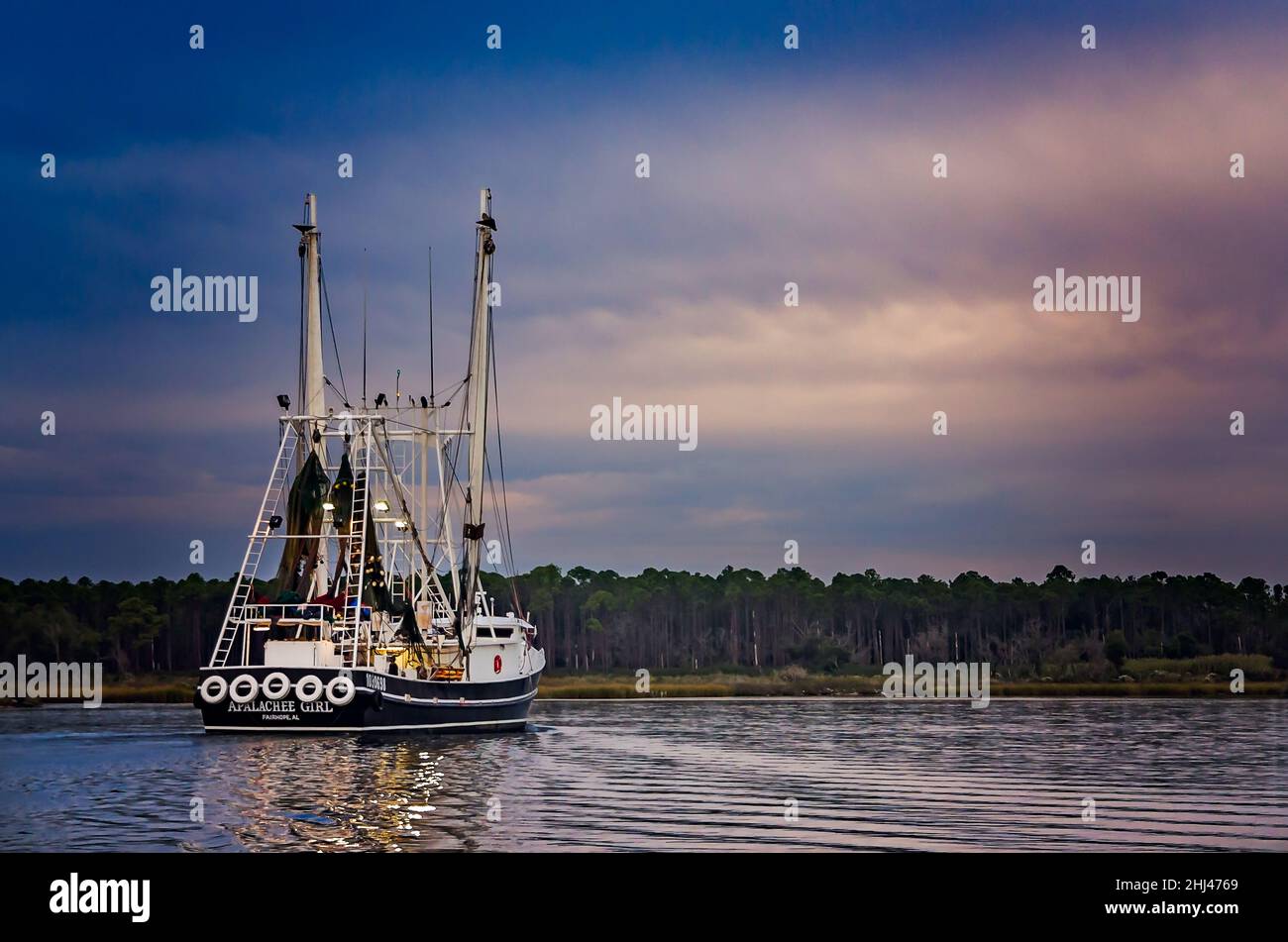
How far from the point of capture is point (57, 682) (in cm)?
15812

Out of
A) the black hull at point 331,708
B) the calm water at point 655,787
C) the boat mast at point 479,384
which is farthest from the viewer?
the boat mast at point 479,384

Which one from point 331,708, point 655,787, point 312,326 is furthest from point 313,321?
point 655,787

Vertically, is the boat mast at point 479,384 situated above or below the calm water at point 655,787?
above

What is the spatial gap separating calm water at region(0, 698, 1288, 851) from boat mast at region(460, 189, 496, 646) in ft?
39.4

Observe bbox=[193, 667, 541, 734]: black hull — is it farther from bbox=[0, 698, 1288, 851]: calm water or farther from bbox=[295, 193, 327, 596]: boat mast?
bbox=[295, 193, 327, 596]: boat mast

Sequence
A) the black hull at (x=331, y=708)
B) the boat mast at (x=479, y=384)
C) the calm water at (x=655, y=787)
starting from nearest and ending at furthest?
the calm water at (x=655, y=787)
the black hull at (x=331, y=708)
the boat mast at (x=479, y=384)

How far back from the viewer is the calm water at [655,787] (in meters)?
35.1

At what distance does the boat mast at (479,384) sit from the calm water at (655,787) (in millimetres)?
12022

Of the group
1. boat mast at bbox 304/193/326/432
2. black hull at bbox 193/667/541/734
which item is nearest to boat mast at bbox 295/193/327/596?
boat mast at bbox 304/193/326/432

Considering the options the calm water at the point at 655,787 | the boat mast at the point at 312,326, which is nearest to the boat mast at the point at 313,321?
the boat mast at the point at 312,326

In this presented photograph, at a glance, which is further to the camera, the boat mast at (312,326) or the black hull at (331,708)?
the boat mast at (312,326)

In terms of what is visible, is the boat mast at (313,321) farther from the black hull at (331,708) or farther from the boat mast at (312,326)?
the black hull at (331,708)
